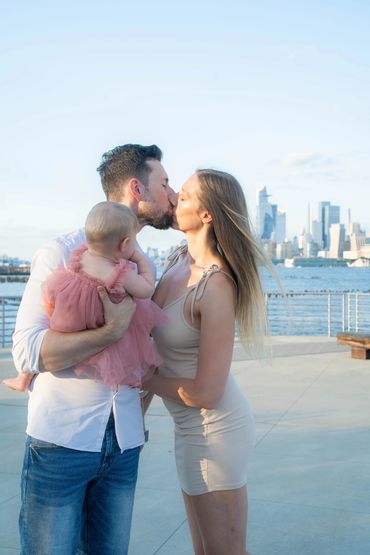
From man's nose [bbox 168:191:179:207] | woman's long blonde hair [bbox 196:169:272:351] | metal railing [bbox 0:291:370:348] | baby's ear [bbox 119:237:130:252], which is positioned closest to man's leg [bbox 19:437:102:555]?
baby's ear [bbox 119:237:130:252]

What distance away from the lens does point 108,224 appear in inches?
77.8

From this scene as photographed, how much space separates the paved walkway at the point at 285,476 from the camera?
11.6 ft

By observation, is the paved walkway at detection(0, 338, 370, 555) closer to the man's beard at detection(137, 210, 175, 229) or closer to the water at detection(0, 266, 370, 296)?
the man's beard at detection(137, 210, 175, 229)

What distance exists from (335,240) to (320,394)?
10154cm

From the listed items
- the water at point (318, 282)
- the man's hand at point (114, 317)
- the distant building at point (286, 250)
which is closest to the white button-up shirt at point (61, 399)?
the man's hand at point (114, 317)

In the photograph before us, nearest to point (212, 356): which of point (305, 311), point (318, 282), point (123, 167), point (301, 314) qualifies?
point (123, 167)

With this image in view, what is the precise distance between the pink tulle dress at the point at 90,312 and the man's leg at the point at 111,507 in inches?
10.8

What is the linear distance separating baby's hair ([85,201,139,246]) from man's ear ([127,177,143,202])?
1.29 feet

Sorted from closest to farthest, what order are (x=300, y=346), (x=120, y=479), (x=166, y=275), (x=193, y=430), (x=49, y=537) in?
(x=49, y=537)
(x=120, y=479)
(x=193, y=430)
(x=166, y=275)
(x=300, y=346)

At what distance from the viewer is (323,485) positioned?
14.2 ft

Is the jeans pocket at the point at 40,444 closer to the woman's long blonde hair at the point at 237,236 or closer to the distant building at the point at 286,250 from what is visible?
the woman's long blonde hair at the point at 237,236

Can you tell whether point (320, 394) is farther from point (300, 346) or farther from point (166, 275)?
point (166, 275)

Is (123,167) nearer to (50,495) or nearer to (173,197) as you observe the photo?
(173,197)

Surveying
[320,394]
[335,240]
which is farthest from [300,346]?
[335,240]
